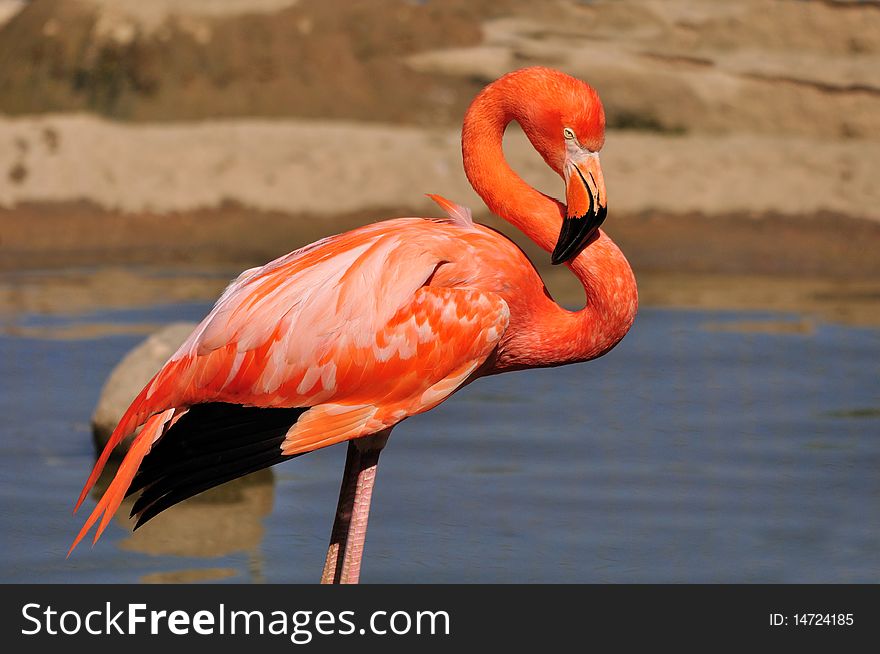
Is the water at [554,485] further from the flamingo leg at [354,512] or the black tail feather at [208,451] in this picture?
the black tail feather at [208,451]

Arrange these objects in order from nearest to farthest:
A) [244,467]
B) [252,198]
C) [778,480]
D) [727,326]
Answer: [244,467] < [778,480] < [727,326] < [252,198]

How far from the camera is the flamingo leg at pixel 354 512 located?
5.03 m

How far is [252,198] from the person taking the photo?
15531 millimetres

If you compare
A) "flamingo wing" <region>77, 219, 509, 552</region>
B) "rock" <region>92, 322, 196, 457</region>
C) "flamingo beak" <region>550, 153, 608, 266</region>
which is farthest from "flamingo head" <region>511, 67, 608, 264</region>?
"rock" <region>92, 322, 196, 457</region>

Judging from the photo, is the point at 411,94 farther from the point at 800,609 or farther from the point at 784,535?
the point at 800,609

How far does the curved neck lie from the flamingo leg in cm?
60

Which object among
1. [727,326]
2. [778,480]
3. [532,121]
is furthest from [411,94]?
[532,121]

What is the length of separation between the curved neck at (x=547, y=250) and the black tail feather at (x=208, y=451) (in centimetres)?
88

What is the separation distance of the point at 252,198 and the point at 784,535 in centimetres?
959

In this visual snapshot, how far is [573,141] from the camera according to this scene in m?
4.97

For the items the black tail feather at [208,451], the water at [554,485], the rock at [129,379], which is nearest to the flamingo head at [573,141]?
the black tail feather at [208,451]

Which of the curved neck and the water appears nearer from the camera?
the curved neck

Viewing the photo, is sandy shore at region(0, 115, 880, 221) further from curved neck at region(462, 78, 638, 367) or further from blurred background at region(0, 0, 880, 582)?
curved neck at region(462, 78, 638, 367)

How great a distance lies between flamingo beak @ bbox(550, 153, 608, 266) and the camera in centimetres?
495
